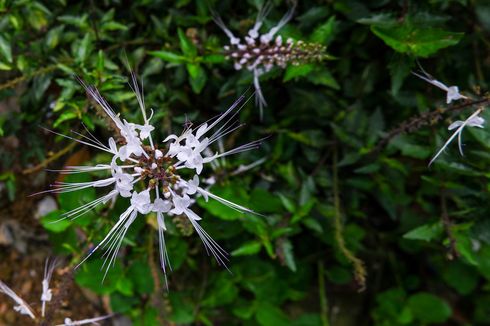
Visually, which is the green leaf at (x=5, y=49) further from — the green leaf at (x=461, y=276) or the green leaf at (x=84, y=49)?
the green leaf at (x=461, y=276)

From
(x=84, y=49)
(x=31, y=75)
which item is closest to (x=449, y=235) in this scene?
(x=84, y=49)

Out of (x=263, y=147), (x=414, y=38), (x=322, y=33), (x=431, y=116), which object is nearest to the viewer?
(x=431, y=116)

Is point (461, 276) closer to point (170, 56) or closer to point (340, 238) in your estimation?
point (340, 238)

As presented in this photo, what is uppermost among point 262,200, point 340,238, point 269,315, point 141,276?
point 262,200

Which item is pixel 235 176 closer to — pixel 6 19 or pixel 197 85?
pixel 197 85

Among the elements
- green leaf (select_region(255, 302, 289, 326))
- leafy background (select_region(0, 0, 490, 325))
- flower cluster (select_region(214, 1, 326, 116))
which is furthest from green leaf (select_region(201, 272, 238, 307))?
flower cluster (select_region(214, 1, 326, 116))

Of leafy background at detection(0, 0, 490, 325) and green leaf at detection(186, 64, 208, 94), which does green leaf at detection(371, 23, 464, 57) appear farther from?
green leaf at detection(186, 64, 208, 94)
